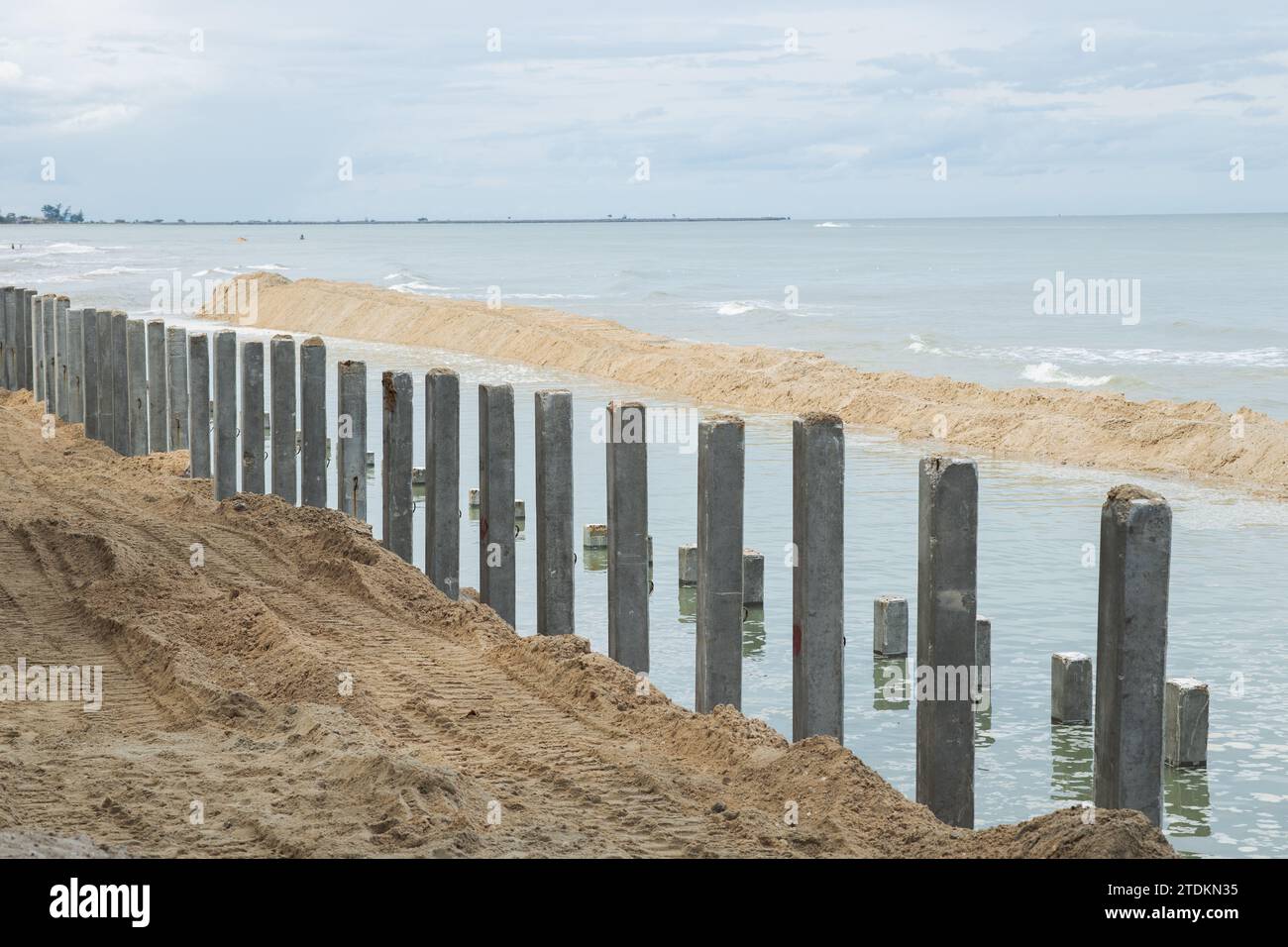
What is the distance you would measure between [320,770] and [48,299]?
45.8 feet

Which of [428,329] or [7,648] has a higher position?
[428,329]

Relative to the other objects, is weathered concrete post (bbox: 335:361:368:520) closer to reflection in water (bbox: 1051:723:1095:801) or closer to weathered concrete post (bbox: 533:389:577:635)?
weathered concrete post (bbox: 533:389:577:635)

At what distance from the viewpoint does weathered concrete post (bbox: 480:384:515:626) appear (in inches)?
332

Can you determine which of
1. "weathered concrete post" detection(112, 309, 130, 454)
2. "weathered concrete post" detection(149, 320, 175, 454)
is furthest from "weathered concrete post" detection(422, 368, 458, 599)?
"weathered concrete post" detection(112, 309, 130, 454)

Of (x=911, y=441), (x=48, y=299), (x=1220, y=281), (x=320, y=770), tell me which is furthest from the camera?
(x=1220, y=281)

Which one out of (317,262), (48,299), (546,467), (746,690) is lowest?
(746,690)

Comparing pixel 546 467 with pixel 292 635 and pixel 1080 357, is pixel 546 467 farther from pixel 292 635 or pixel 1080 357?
pixel 1080 357

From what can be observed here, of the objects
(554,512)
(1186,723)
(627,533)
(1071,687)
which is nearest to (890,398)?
(1071,687)

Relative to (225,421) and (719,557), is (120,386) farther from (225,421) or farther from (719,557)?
(719,557)

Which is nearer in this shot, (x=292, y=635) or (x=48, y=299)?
(x=292, y=635)

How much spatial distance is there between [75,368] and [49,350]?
167 cm
